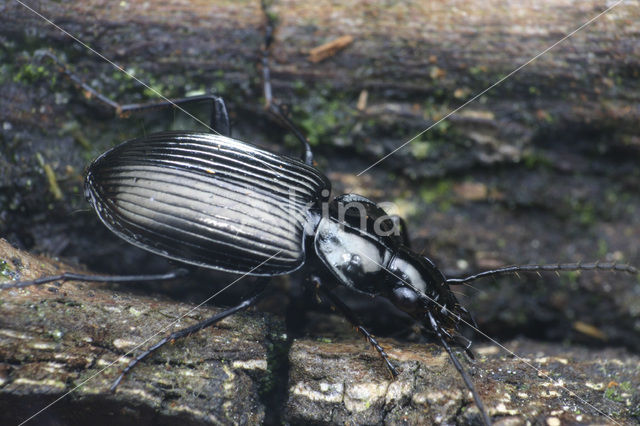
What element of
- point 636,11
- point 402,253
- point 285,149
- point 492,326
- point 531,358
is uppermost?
point 636,11

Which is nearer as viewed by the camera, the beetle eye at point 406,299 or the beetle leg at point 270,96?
the beetle eye at point 406,299

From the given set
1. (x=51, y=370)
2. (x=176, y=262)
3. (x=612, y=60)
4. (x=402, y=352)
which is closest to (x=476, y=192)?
(x=612, y=60)

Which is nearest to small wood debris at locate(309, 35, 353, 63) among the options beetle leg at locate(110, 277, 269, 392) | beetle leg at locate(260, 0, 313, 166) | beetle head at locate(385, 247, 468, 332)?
beetle leg at locate(260, 0, 313, 166)

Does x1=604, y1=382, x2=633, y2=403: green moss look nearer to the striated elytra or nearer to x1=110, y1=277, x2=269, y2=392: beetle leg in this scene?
the striated elytra

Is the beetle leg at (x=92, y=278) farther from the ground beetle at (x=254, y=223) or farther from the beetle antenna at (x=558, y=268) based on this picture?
the beetle antenna at (x=558, y=268)

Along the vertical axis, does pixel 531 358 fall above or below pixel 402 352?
below

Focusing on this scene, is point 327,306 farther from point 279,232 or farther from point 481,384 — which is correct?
point 481,384

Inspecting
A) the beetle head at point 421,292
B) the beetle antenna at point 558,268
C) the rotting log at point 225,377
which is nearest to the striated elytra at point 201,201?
the rotting log at point 225,377
